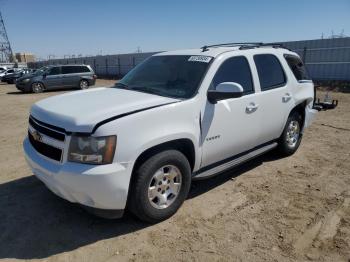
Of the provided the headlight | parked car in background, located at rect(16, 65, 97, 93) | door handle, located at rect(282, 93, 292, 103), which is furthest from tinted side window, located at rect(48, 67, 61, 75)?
the headlight

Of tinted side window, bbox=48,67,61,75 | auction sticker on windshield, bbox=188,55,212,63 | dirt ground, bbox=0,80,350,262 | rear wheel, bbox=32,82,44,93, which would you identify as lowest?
dirt ground, bbox=0,80,350,262

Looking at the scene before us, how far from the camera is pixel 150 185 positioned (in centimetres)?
356

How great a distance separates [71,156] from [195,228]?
61.0 inches

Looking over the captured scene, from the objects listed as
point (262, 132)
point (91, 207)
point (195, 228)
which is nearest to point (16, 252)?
point (91, 207)

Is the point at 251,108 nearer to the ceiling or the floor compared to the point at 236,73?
nearer to the floor

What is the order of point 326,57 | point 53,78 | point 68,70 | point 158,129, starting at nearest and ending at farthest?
point 158,129
point 326,57
point 53,78
point 68,70

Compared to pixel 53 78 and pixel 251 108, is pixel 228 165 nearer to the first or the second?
pixel 251 108

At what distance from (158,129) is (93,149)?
27.9 inches

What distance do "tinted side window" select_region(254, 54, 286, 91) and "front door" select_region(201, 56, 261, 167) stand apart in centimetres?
31

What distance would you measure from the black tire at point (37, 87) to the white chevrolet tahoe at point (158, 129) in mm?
17460

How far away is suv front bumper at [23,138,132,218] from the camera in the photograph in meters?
3.08

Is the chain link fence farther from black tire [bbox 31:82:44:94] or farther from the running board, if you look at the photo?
black tire [bbox 31:82:44:94]

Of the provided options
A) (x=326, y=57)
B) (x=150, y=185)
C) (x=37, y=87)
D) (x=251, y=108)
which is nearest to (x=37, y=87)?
(x=37, y=87)

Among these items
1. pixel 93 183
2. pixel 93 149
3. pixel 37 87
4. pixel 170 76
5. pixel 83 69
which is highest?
pixel 170 76
